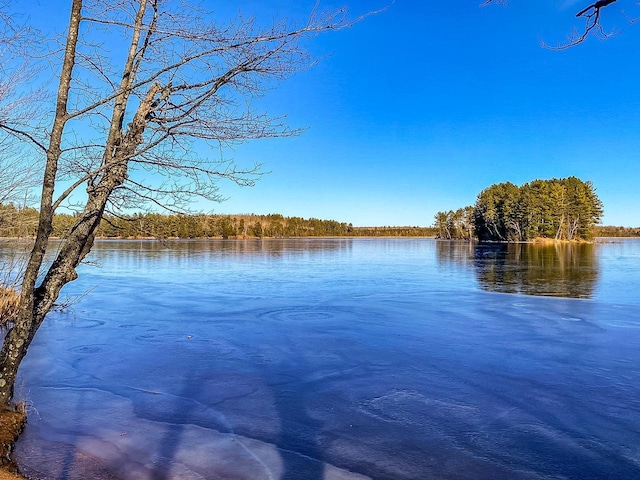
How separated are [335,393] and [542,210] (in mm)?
76559

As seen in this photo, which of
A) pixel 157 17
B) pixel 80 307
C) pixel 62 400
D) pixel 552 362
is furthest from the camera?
pixel 80 307

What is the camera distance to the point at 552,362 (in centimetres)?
773

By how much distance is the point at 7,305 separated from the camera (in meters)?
10.8

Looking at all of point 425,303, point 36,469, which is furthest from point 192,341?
point 425,303

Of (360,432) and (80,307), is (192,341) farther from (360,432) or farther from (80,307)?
(80,307)

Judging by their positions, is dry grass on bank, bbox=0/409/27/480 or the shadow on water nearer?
dry grass on bank, bbox=0/409/27/480

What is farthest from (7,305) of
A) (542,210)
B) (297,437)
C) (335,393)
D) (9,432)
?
(542,210)

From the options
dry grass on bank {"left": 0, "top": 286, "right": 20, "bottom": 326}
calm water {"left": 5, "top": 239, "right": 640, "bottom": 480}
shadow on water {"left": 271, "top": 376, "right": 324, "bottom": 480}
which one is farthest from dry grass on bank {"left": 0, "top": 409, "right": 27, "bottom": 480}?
dry grass on bank {"left": 0, "top": 286, "right": 20, "bottom": 326}

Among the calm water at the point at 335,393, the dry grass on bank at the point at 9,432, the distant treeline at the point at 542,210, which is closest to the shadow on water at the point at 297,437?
→ the calm water at the point at 335,393

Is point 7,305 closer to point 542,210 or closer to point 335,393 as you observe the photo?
point 335,393

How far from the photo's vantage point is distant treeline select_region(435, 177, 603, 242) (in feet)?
242

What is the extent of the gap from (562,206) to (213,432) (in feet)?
261

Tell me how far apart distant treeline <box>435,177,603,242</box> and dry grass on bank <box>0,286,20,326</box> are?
71893 mm

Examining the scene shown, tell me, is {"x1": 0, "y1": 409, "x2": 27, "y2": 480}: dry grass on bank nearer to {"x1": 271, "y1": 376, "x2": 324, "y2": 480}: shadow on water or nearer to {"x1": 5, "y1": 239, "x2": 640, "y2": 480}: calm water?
{"x1": 5, "y1": 239, "x2": 640, "y2": 480}: calm water
